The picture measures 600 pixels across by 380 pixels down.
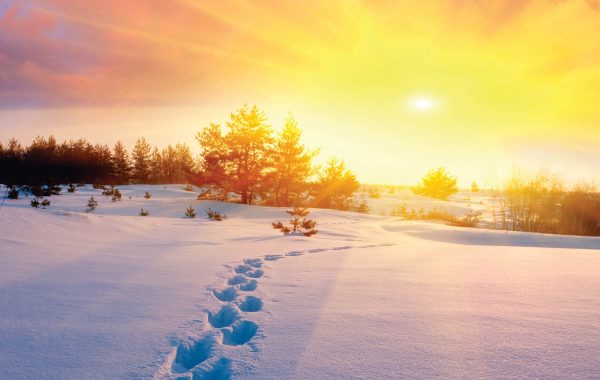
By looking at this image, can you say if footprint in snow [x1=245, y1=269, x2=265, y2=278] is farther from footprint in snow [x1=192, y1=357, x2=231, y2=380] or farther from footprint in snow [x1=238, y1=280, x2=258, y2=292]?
footprint in snow [x1=192, y1=357, x2=231, y2=380]

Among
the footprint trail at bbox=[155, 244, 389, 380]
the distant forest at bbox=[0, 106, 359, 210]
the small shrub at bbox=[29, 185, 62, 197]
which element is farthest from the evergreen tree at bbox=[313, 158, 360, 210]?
the footprint trail at bbox=[155, 244, 389, 380]

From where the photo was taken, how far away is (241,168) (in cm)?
1630

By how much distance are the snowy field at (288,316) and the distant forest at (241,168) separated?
12468mm

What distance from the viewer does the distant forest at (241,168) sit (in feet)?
53.0

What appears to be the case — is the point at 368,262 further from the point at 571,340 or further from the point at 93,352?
the point at 93,352

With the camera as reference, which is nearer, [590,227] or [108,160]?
[590,227]

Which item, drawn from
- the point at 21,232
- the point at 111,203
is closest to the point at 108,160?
the point at 111,203

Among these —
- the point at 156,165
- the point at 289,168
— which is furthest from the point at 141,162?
the point at 289,168

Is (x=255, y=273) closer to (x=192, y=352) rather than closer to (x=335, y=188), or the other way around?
(x=192, y=352)

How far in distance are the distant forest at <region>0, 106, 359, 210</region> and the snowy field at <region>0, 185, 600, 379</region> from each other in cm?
1247

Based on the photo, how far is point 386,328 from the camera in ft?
5.57

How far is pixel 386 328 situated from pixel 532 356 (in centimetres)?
61

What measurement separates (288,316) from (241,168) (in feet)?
48.5

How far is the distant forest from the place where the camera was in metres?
16.1
